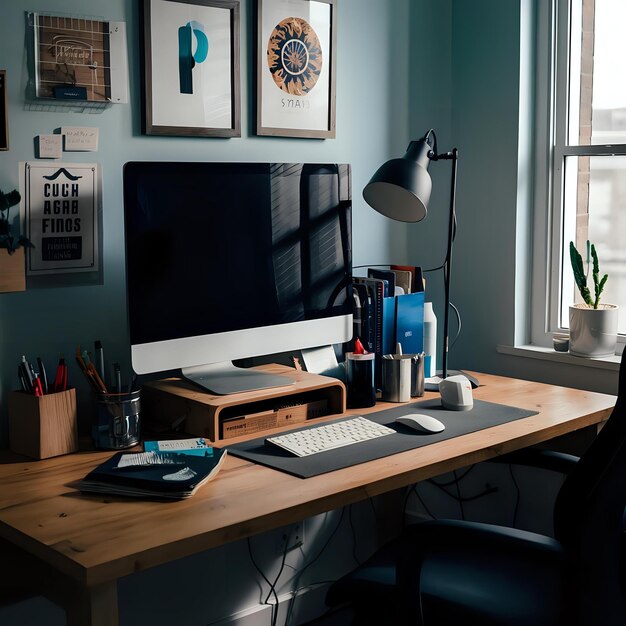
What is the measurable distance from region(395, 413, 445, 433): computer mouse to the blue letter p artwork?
3.12ft

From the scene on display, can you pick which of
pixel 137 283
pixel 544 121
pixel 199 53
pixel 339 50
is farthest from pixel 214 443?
pixel 544 121

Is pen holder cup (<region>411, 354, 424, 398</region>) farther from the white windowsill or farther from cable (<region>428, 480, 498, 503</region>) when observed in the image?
cable (<region>428, 480, 498, 503</region>)

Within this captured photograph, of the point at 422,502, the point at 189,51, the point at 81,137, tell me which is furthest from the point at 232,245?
the point at 422,502

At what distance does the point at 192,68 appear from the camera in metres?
2.13

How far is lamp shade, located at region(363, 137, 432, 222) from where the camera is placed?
2127mm

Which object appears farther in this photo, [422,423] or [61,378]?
[422,423]

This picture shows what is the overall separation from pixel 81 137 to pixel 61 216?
187 millimetres

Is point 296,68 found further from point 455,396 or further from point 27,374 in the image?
point 27,374

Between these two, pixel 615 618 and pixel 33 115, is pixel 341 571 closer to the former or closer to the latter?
pixel 615 618

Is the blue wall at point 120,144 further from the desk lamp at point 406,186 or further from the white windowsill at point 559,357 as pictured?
the white windowsill at point 559,357

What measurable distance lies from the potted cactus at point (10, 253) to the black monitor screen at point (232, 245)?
22 centimetres

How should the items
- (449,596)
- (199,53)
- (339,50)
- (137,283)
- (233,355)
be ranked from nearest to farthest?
1. (449,596)
2. (137,283)
3. (233,355)
4. (199,53)
5. (339,50)

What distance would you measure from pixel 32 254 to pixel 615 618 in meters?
1.35

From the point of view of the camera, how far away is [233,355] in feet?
6.61
